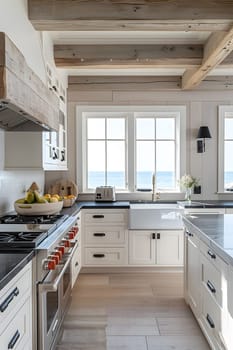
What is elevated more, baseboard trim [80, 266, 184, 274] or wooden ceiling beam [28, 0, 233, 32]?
wooden ceiling beam [28, 0, 233, 32]

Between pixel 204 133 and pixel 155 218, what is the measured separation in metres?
1.41

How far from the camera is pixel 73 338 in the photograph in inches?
102

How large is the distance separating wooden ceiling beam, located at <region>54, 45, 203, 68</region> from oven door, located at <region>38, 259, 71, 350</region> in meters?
2.29

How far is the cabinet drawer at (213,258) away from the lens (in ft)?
6.38

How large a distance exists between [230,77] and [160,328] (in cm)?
346

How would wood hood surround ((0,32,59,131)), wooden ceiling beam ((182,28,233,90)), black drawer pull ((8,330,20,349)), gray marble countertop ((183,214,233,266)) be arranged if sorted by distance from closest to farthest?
1. black drawer pull ((8,330,20,349))
2. wood hood surround ((0,32,59,131))
3. gray marble countertop ((183,214,233,266))
4. wooden ceiling beam ((182,28,233,90))

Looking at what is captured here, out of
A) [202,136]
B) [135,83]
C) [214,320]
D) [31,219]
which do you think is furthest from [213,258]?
[135,83]

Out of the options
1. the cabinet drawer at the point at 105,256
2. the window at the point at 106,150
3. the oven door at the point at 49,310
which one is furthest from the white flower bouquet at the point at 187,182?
the oven door at the point at 49,310

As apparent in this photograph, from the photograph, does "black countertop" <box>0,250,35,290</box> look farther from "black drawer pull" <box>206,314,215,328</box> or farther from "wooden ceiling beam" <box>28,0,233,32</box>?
"wooden ceiling beam" <box>28,0,233,32</box>

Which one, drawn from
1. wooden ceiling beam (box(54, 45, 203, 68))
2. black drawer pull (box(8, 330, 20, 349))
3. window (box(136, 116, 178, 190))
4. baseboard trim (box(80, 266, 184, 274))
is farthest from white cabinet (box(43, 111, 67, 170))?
black drawer pull (box(8, 330, 20, 349))

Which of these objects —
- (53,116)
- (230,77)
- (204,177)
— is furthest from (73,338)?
(230,77)

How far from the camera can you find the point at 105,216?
165 inches

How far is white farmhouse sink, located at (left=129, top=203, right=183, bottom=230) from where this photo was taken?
4.11 metres

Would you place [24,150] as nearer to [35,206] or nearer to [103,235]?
[35,206]
